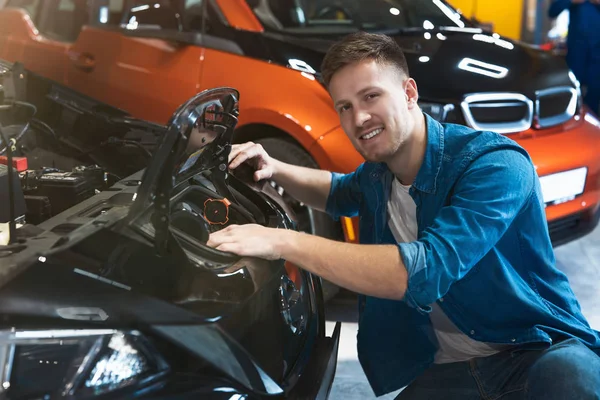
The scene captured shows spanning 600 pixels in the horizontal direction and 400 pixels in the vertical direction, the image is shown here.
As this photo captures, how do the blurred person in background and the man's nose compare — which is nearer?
the man's nose

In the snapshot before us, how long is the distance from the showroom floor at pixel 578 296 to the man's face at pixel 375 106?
1033 millimetres

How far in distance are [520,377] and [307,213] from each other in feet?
4.46

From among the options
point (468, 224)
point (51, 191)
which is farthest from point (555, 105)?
point (51, 191)

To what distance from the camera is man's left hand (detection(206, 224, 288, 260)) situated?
1467 millimetres

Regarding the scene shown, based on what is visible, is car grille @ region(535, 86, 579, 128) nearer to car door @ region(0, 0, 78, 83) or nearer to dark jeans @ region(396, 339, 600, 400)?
dark jeans @ region(396, 339, 600, 400)

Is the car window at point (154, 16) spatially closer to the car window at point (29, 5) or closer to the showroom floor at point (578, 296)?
the car window at point (29, 5)

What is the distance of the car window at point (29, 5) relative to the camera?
4.08m

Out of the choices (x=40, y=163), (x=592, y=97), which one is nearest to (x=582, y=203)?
(x=40, y=163)

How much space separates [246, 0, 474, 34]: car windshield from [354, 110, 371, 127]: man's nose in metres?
1.62

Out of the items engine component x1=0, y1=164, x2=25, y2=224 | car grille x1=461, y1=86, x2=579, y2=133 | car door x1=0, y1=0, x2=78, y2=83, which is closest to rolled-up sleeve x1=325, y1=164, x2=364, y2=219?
engine component x1=0, y1=164, x2=25, y2=224

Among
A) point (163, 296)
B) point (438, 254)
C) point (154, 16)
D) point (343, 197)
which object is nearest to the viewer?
point (163, 296)

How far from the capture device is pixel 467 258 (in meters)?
A: 1.54

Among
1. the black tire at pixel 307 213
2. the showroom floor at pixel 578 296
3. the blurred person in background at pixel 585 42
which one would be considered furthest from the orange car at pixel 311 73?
the blurred person in background at pixel 585 42

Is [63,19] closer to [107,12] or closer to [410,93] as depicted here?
[107,12]
